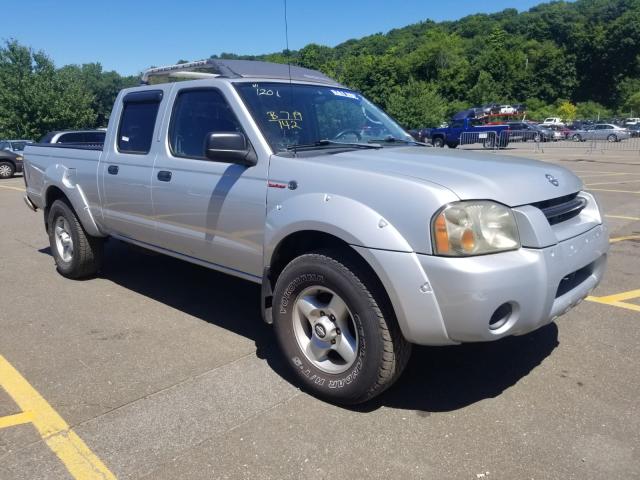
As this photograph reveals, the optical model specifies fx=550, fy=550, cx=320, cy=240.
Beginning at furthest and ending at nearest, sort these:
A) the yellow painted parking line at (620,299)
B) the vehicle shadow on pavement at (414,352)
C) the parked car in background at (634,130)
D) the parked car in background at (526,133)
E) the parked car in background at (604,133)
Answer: the parked car in background at (634,130) → the parked car in background at (604,133) → the parked car in background at (526,133) → the yellow painted parking line at (620,299) → the vehicle shadow on pavement at (414,352)

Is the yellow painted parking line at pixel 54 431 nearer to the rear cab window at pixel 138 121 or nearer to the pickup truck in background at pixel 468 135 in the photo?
the rear cab window at pixel 138 121

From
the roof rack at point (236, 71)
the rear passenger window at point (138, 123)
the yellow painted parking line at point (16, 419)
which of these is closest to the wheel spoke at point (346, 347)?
the yellow painted parking line at point (16, 419)

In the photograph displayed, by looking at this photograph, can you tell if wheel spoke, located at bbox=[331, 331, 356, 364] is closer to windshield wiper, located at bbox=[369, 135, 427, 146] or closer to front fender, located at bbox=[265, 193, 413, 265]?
front fender, located at bbox=[265, 193, 413, 265]

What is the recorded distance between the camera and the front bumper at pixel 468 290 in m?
2.63

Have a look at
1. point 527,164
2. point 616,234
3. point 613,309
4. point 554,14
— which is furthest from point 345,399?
point 554,14

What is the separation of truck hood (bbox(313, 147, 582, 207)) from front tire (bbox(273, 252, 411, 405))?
613mm

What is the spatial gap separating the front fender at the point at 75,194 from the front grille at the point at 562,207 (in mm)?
4076

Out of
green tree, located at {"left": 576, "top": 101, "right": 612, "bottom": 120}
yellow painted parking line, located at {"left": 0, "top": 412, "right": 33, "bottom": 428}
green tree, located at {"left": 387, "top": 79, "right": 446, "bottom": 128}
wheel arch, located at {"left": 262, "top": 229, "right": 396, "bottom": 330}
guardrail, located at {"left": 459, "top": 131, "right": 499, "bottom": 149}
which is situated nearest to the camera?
wheel arch, located at {"left": 262, "top": 229, "right": 396, "bottom": 330}

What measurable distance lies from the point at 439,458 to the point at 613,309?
2852mm

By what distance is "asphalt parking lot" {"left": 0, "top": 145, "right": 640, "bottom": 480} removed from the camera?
266 centimetres

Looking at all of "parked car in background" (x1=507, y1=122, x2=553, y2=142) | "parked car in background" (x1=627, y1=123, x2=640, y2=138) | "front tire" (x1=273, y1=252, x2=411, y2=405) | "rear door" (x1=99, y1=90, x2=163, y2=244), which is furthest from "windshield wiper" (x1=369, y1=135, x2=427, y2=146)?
"parked car in background" (x1=627, y1=123, x2=640, y2=138)

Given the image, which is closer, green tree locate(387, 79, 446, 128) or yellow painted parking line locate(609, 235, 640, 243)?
yellow painted parking line locate(609, 235, 640, 243)

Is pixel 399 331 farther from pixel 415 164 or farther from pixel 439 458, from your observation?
pixel 415 164

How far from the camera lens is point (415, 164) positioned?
10.5ft
